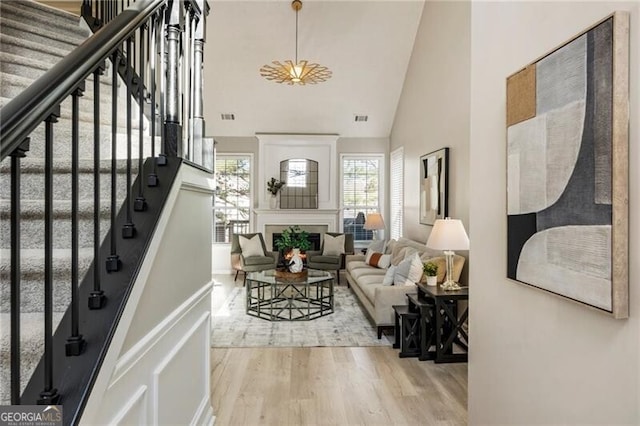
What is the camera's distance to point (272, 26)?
234 inches

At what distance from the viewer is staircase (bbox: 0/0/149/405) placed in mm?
1246

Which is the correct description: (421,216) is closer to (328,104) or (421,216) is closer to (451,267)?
(451,267)

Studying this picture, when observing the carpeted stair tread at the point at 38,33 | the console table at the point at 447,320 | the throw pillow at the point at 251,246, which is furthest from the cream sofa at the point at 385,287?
the carpeted stair tread at the point at 38,33

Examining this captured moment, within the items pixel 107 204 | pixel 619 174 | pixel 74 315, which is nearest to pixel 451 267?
pixel 619 174

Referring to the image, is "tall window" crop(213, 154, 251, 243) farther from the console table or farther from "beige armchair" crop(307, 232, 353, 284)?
the console table

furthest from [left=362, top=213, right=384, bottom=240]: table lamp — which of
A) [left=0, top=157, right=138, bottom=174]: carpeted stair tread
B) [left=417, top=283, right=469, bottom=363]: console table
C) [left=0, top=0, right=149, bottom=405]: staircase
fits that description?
[left=0, top=157, right=138, bottom=174]: carpeted stair tread

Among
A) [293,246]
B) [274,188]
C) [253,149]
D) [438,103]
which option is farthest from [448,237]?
[253,149]

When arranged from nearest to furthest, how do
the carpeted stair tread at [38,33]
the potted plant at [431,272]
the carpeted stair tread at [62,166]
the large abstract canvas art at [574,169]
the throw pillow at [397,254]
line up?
the large abstract canvas art at [574,169], the carpeted stair tread at [62,166], the carpeted stair tread at [38,33], the potted plant at [431,272], the throw pillow at [397,254]

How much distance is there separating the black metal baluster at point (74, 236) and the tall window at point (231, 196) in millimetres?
7275

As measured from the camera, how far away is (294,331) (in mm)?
4391

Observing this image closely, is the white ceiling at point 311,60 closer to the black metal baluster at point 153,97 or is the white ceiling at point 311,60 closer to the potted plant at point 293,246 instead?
the potted plant at point 293,246

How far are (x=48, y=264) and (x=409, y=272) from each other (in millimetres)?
3809

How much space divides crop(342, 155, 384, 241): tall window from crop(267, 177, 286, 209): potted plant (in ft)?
4.43

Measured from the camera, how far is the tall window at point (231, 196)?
8172mm
